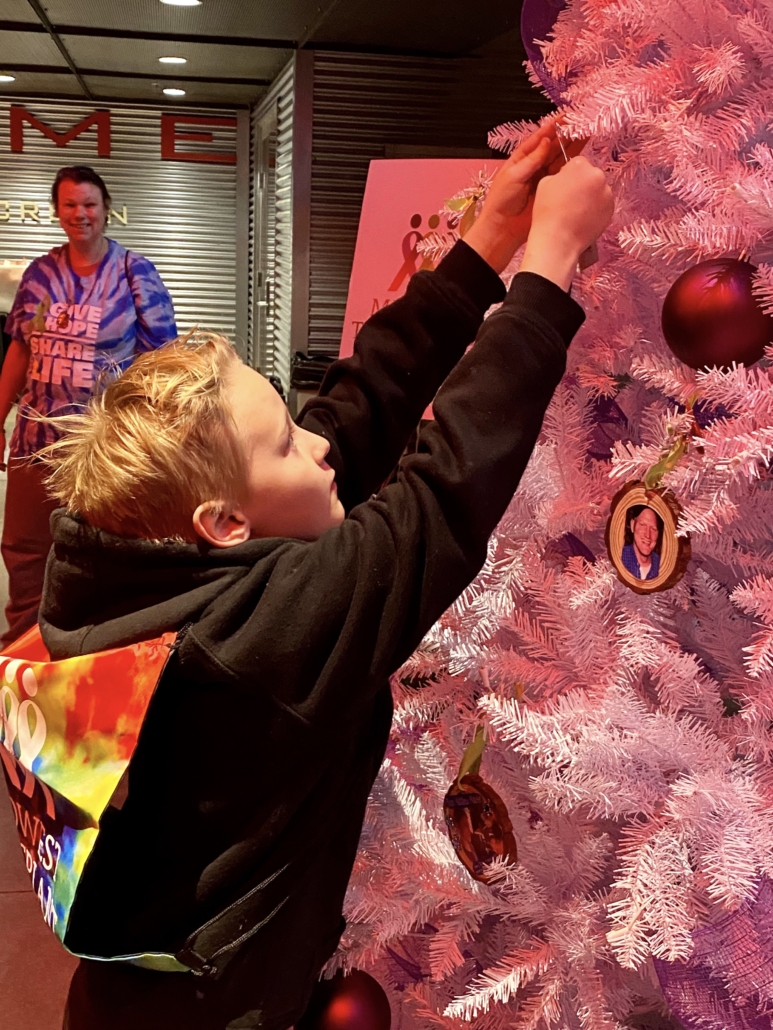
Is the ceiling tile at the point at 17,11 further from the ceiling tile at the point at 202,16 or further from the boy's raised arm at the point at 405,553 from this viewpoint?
the boy's raised arm at the point at 405,553

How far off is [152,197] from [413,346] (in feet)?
23.5

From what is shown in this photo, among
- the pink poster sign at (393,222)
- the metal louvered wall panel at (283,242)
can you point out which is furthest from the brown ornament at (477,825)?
the metal louvered wall panel at (283,242)

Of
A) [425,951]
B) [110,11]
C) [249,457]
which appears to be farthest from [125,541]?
[110,11]

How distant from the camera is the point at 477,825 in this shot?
109cm

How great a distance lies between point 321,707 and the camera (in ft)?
2.81

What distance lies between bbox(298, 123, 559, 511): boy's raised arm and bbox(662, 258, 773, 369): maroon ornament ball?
276mm

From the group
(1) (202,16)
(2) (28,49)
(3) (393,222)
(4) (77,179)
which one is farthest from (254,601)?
(2) (28,49)

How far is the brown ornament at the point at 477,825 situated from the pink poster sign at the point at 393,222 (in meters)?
1.82

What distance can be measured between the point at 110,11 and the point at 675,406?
16.1 ft

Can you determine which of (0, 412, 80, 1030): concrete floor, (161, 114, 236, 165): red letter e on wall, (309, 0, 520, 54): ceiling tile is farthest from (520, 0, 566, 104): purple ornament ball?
(161, 114, 236, 165): red letter e on wall

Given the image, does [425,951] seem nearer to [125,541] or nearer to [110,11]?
[125,541]

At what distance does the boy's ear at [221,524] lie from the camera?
866 millimetres

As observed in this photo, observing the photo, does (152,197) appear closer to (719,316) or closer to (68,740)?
(68,740)

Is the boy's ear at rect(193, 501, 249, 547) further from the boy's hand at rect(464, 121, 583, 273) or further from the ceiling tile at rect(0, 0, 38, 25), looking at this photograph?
the ceiling tile at rect(0, 0, 38, 25)
